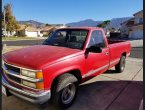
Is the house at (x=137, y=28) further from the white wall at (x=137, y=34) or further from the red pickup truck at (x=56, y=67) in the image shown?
the red pickup truck at (x=56, y=67)

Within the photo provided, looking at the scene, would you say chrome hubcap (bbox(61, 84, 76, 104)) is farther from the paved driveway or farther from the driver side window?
the driver side window

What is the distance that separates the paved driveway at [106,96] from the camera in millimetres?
4668

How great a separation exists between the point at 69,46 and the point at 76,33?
557mm

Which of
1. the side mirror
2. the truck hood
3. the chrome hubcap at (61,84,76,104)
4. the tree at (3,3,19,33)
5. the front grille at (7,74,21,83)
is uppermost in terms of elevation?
→ the tree at (3,3,19,33)

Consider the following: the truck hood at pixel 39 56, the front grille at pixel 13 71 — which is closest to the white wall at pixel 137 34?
the truck hood at pixel 39 56

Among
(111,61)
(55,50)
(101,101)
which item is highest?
(55,50)

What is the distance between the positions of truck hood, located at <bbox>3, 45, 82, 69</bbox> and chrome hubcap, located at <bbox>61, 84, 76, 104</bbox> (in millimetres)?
718

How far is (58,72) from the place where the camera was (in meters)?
4.12

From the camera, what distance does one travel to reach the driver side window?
17.8 feet

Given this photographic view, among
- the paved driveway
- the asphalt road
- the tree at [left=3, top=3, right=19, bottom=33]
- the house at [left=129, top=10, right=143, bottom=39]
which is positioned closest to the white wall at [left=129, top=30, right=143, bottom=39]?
the house at [left=129, top=10, right=143, bottom=39]

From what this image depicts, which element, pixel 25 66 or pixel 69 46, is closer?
pixel 25 66

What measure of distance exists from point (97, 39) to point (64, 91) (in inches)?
80.9

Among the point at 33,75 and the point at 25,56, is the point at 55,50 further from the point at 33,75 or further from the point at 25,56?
the point at 33,75

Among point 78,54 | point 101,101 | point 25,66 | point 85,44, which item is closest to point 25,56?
point 25,66
